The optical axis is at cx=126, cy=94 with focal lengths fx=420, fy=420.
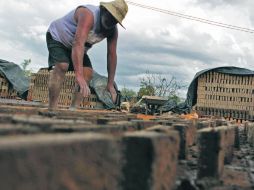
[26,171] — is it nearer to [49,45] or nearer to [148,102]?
[49,45]

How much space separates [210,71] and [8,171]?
12.1 meters

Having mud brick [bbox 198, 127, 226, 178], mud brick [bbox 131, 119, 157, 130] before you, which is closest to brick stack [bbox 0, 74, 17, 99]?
mud brick [bbox 131, 119, 157, 130]

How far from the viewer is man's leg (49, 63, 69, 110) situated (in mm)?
5059

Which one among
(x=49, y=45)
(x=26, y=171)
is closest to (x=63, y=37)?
(x=49, y=45)

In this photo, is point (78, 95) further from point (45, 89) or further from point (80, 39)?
point (45, 89)

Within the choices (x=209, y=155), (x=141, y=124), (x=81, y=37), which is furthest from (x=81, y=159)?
(x=81, y=37)

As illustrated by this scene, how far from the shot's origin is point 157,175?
135 cm

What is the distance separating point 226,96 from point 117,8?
7.80 meters

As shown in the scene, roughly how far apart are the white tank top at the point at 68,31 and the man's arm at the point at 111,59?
0.26 meters

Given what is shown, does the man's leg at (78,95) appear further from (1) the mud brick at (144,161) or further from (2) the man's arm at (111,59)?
(1) the mud brick at (144,161)

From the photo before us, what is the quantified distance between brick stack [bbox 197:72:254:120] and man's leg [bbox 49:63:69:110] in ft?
24.9

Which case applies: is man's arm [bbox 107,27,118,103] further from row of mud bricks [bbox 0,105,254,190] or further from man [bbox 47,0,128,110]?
row of mud bricks [bbox 0,105,254,190]

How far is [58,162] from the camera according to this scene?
36.9 inches

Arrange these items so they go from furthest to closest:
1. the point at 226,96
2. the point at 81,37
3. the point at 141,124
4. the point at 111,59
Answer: the point at 226,96
the point at 111,59
the point at 81,37
the point at 141,124
